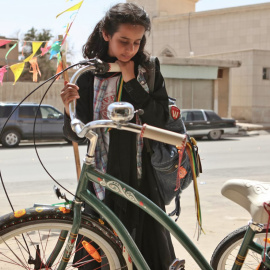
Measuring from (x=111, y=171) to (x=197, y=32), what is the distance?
1394 inches

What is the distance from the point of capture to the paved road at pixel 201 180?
5066mm

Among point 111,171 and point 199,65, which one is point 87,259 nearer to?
point 111,171

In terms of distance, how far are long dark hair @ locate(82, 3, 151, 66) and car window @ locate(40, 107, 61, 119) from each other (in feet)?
46.5

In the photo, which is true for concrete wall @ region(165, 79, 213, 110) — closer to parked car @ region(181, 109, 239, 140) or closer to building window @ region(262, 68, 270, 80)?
building window @ region(262, 68, 270, 80)

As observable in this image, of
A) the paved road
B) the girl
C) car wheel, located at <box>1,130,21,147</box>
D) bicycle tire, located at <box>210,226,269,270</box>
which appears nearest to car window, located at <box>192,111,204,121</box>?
the paved road

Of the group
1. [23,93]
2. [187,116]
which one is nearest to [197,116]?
[187,116]

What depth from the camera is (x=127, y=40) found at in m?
2.50

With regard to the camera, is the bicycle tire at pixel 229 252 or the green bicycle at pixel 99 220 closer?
the green bicycle at pixel 99 220

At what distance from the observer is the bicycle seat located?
2.32 meters

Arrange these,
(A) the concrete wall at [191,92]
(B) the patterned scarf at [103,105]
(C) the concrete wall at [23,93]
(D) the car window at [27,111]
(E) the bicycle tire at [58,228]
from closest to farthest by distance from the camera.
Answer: (E) the bicycle tire at [58,228], (B) the patterned scarf at [103,105], (D) the car window at [27,111], (C) the concrete wall at [23,93], (A) the concrete wall at [191,92]

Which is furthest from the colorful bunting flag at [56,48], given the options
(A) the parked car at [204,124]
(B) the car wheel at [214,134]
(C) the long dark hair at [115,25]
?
(B) the car wheel at [214,134]

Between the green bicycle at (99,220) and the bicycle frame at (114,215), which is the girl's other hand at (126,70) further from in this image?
the bicycle frame at (114,215)

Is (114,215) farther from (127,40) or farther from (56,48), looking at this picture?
(56,48)

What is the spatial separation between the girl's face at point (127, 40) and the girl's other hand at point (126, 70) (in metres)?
0.02
